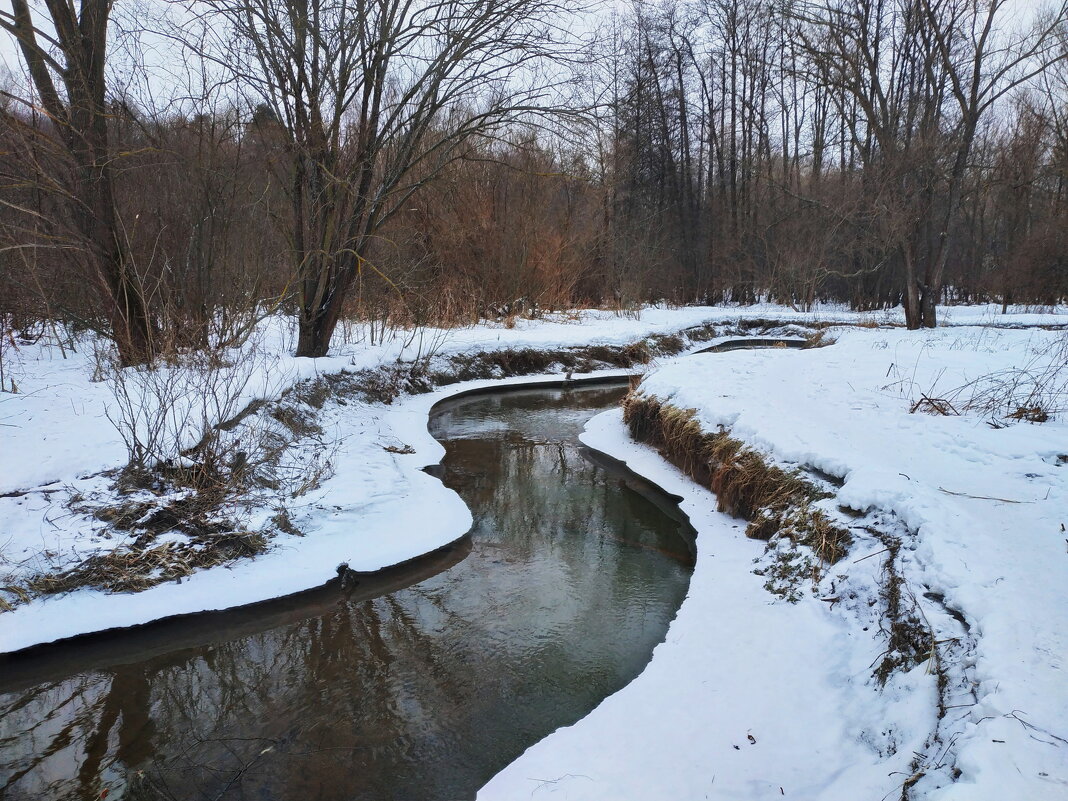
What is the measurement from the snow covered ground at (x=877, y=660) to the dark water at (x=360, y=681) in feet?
1.16

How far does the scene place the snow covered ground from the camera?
2488mm

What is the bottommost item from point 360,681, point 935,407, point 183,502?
point 360,681

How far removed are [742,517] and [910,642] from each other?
112 inches

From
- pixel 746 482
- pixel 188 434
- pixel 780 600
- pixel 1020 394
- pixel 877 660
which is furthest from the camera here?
pixel 746 482

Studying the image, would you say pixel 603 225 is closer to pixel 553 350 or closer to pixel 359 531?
pixel 553 350

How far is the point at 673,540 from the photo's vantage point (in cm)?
608

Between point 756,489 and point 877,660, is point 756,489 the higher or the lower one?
the higher one

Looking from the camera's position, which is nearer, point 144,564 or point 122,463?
point 144,564

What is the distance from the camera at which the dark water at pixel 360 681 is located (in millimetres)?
3084

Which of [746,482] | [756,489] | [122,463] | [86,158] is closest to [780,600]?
[756,489]

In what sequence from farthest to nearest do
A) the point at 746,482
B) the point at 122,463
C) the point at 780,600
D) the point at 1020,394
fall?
1. the point at 746,482
2. the point at 1020,394
3. the point at 122,463
4. the point at 780,600

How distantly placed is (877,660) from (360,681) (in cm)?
290

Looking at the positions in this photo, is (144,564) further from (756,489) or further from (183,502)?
(756,489)

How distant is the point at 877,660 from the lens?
3307 mm
